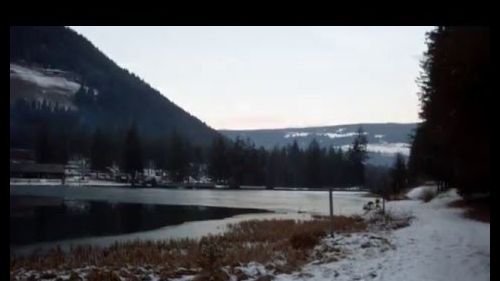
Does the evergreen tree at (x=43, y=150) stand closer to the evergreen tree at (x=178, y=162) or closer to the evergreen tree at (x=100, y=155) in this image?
the evergreen tree at (x=100, y=155)

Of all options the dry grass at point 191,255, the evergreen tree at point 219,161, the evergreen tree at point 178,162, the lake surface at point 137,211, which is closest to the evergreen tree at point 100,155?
the lake surface at point 137,211

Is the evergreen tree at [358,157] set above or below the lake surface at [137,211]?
above

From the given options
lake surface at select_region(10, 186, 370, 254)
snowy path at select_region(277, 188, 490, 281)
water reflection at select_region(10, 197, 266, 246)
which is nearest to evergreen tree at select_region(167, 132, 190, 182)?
lake surface at select_region(10, 186, 370, 254)

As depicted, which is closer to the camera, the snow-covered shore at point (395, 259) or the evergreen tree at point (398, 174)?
the snow-covered shore at point (395, 259)

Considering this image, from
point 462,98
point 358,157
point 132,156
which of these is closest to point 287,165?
point 358,157

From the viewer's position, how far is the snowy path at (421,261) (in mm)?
7121

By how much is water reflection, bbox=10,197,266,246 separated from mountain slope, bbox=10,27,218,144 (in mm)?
→ 3156

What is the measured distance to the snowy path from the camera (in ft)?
23.4

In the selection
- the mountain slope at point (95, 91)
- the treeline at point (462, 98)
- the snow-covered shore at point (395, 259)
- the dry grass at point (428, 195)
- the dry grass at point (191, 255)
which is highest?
the mountain slope at point (95, 91)

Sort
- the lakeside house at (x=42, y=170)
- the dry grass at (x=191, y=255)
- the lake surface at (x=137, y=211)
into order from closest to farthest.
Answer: the dry grass at (x=191, y=255) < the lakeside house at (x=42, y=170) < the lake surface at (x=137, y=211)

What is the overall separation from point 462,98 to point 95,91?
25679 mm

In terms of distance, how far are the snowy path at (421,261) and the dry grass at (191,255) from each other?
0.96m

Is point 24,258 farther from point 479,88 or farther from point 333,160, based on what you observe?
point 333,160

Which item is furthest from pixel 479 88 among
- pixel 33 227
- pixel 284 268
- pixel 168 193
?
pixel 168 193
